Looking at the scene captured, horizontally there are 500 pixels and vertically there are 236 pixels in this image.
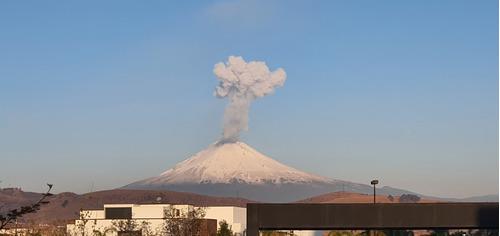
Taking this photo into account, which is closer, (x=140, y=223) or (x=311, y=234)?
(x=140, y=223)

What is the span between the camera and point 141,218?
117m

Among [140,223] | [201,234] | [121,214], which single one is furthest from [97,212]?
[201,234]

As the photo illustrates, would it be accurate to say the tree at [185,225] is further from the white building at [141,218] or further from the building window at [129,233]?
the building window at [129,233]

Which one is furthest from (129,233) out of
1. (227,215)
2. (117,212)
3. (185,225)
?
(227,215)

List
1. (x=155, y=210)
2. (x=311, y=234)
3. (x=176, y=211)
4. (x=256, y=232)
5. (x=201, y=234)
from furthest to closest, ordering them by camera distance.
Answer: (x=311, y=234) → (x=155, y=210) → (x=176, y=211) → (x=201, y=234) → (x=256, y=232)

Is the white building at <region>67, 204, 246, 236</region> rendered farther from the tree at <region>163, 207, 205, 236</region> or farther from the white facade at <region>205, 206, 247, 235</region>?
the tree at <region>163, 207, 205, 236</region>

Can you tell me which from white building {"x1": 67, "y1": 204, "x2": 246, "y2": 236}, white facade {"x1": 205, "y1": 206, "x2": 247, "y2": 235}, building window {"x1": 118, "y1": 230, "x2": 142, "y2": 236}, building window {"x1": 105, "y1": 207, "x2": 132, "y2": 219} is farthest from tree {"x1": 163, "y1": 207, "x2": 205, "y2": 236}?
white facade {"x1": 205, "y1": 206, "x2": 247, "y2": 235}

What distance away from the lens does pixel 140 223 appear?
112438 millimetres

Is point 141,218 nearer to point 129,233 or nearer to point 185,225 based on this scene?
point 129,233

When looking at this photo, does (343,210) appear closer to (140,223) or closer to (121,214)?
(140,223)

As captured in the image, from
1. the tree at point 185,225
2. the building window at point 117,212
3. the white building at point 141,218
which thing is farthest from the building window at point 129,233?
the building window at point 117,212

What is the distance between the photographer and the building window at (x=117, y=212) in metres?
123

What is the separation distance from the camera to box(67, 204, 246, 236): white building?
100331mm

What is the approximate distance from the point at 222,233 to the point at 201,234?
1426 centimetres
